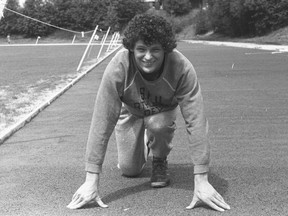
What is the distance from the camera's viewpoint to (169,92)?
3.69 meters

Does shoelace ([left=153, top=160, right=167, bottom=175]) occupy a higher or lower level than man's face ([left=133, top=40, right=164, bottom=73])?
lower

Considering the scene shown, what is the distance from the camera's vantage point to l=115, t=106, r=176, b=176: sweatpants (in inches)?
156

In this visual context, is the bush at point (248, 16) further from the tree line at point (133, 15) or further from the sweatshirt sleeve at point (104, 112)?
the sweatshirt sleeve at point (104, 112)

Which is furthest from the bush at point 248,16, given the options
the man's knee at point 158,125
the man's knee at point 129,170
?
the man's knee at point 158,125

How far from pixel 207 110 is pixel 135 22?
506 centimetres

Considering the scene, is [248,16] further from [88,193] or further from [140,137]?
[88,193]

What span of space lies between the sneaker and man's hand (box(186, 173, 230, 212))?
0.60 meters

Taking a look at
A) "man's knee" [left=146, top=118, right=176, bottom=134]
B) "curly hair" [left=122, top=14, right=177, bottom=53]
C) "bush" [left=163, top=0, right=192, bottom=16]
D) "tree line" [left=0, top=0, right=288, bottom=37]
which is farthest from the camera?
"bush" [left=163, top=0, right=192, bottom=16]

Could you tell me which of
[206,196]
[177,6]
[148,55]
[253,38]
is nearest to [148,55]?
[148,55]

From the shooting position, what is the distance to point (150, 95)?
12.3 feet

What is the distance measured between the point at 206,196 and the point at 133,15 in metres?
68.3

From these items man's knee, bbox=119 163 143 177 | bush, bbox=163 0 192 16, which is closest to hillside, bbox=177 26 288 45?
bush, bbox=163 0 192 16

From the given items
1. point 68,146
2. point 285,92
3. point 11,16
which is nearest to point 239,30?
point 11,16

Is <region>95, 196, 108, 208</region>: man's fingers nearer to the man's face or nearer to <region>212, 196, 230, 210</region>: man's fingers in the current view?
<region>212, 196, 230, 210</region>: man's fingers
